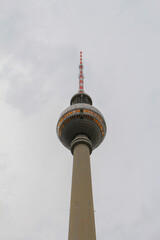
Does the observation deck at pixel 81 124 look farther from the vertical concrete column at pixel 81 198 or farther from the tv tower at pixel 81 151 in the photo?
the vertical concrete column at pixel 81 198

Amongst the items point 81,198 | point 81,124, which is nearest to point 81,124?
point 81,124

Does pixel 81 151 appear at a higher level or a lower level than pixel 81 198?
higher

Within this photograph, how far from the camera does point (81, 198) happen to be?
110 ft

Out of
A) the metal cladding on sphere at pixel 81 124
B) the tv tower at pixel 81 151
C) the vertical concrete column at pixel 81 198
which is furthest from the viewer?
the metal cladding on sphere at pixel 81 124

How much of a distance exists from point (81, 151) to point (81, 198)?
8343 mm

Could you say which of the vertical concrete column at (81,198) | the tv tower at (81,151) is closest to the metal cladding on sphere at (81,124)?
the tv tower at (81,151)

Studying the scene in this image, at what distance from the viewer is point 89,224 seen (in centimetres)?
3105

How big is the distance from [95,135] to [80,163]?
853 centimetres

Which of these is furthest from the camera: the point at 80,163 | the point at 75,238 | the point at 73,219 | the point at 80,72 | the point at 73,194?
the point at 80,72

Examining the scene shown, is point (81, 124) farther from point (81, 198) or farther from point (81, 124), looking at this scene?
point (81, 198)

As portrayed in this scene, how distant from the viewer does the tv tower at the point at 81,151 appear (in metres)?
31.0

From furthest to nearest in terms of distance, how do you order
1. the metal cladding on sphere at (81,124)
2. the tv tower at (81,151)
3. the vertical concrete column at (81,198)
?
the metal cladding on sphere at (81,124) → the tv tower at (81,151) → the vertical concrete column at (81,198)

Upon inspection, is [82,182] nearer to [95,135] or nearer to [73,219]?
[73,219]

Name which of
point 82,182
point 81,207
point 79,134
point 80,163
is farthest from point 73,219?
point 79,134
